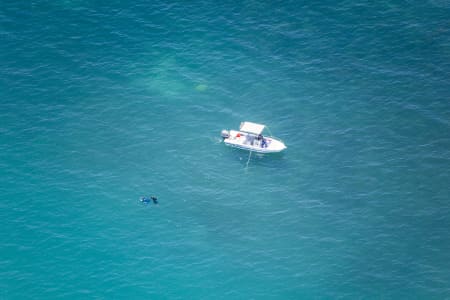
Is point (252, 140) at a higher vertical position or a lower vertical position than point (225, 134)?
lower

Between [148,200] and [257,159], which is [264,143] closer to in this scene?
[257,159]

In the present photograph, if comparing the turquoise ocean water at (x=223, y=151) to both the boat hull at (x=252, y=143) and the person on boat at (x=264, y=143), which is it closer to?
the boat hull at (x=252, y=143)

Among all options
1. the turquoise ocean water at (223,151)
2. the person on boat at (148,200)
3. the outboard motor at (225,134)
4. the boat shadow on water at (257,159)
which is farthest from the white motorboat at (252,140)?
the person on boat at (148,200)

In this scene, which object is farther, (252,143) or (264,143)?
(252,143)

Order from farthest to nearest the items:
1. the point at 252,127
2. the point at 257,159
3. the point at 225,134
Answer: the point at 225,134 < the point at 252,127 < the point at 257,159

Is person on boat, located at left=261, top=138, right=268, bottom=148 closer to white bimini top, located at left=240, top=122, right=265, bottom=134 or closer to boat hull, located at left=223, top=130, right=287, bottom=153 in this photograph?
boat hull, located at left=223, top=130, right=287, bottom=153

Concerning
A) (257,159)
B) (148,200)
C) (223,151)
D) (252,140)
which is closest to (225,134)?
(223,151)

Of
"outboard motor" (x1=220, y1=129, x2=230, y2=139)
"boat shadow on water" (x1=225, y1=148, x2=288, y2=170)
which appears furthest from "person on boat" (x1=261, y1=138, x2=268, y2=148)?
"outboard motor" (x1=220, y1=129, x2=230, y2=139)
